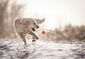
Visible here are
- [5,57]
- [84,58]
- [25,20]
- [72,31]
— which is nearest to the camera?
[84,58]

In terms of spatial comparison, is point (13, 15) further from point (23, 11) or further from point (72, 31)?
point (72, 31)

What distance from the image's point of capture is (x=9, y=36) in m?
6.82

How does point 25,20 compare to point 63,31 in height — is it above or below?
above

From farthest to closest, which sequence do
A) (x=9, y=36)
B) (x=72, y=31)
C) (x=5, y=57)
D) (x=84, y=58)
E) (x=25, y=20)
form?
(x=9, y=36) < (x=72, y=31) < (x=25, y=20) < (x=5, y=57) < (x=84, y=58)

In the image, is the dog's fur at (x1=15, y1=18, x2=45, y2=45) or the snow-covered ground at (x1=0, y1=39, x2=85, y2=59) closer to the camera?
the snow-covered ground at (x1=0, y1=39, x2=85, y2=59)

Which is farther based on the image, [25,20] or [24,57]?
[25,20]

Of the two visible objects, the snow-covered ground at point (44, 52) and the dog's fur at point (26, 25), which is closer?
the snow-covered ground at point (44, 52)

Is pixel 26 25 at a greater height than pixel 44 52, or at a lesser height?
greater

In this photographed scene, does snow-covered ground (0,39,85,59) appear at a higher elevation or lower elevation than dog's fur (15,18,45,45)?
lower

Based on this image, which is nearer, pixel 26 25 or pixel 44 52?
pixel 44 52

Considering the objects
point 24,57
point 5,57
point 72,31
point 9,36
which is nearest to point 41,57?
point 24,57

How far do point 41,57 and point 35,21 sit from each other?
1362 millimetres

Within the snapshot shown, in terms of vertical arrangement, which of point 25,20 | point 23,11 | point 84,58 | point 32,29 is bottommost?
point 84,58

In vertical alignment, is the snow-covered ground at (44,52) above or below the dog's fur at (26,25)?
below
